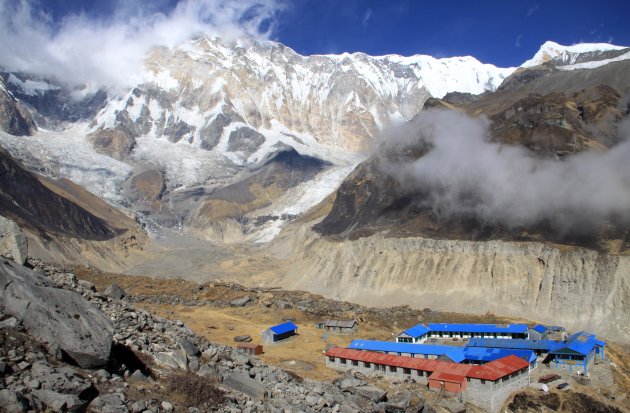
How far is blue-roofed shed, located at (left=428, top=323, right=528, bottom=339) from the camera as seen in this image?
194 feet

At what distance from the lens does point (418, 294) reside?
308ft

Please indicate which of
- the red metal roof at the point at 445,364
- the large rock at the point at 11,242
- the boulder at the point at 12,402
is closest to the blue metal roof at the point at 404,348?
the red metal roof at the point at 445,364

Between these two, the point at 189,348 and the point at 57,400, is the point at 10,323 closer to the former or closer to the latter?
the point at 57,400

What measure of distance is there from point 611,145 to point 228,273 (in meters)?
84.6

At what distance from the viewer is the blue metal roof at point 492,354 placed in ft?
149

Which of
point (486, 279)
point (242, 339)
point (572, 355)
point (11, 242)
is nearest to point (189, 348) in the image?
point (11, 242)

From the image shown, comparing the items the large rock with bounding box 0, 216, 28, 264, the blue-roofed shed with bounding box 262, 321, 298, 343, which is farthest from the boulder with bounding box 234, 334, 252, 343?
the large rock with bounding box 0, 216, 28, 264

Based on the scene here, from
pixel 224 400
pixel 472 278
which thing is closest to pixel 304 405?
pixel 224 400

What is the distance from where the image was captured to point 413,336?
5769 centimetres

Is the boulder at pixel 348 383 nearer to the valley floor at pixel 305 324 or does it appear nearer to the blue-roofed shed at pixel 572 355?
the valley floor at pixel 305 324

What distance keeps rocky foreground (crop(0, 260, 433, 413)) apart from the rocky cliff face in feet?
183

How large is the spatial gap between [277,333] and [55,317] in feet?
118

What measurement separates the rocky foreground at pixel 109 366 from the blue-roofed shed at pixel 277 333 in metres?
25.4

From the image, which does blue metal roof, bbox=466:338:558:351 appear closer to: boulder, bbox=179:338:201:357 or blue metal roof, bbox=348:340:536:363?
blue metal roof, bbox=348:340:536:363
